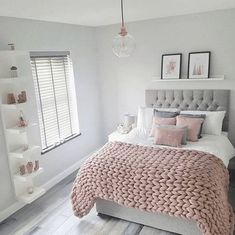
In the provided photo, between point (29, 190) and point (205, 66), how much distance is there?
3154 mm

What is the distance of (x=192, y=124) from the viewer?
3.60 meters

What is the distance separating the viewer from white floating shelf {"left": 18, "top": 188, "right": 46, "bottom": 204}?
3.27 meters

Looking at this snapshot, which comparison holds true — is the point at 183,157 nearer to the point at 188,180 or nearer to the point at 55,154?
the point at 188,180

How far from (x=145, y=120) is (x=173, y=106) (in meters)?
0.58

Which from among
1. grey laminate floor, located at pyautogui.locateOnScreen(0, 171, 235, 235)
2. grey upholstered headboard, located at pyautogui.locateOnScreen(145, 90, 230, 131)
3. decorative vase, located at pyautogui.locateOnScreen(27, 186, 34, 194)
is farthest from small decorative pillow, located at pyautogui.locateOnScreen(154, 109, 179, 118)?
decorative vase, located at pyautogui.locateOnScreen(27, 186, 34, 194)

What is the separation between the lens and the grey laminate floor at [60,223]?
2.83 meters

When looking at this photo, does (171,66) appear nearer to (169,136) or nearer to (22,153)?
(169,136)

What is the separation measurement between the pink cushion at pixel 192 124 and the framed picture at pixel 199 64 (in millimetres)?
808

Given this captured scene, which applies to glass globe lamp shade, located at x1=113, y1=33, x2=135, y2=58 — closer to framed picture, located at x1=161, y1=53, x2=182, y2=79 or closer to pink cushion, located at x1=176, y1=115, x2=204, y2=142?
pink cushion, located at x1=176, y1=115, x2=204, y2=142

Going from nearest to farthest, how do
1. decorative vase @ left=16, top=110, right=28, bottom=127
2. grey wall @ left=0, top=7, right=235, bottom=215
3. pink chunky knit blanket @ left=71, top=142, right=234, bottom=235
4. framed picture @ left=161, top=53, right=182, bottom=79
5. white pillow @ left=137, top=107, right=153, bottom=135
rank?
pink chunky knit blanket @ left=71, top=142, right=234, bottom=235, decorative vase @ left=16, top=110, right=28, bottom=127, grey wall @ left=0, top=7, right=235, bottom=215, white pillow @ left=137, top=107, right=153, bottom=135, framed picture @ left=161, top=53, right=182, bottom=79

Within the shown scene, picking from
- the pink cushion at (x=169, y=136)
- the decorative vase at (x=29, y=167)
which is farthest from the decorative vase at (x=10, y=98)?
the pink cushion at (x=169, y=136)

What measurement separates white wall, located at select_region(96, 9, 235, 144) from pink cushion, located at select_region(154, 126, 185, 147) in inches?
44.8

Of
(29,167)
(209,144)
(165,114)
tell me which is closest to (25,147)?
→ (29,167)

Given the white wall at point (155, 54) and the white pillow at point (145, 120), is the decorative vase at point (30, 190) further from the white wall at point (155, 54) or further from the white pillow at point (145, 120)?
the white wall at point (155, 54)
